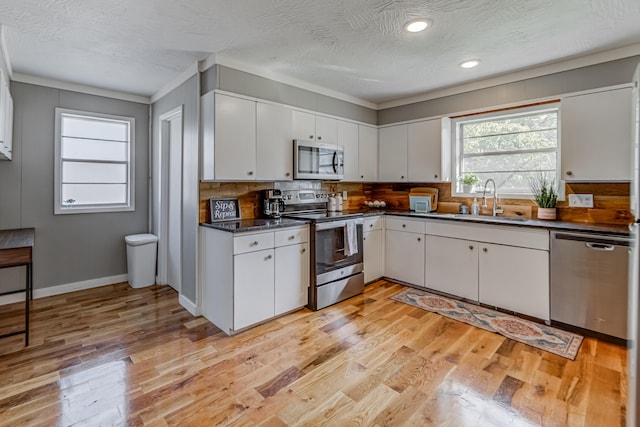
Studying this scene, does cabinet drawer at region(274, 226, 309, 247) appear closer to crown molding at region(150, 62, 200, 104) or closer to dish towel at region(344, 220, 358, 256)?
dish towel at region(344, 220, 358, 256)

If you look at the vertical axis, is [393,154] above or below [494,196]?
above

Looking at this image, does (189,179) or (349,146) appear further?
(349,146)

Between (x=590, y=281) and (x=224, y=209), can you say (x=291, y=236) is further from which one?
(x=590, y=281)

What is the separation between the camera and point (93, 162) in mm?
3994

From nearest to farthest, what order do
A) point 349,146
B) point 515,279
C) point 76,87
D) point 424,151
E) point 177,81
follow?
point 515,279
point 177,81
point 76,87
point 424,151
point 349,146

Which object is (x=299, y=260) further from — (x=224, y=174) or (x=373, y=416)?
(x=373, y=416)

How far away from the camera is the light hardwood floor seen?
183 centimetres

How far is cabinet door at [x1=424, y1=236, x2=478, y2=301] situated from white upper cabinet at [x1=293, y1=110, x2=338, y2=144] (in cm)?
170

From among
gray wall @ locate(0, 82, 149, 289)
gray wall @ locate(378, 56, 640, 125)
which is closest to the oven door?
gray wall @ locate(378, 56, 640, 125)

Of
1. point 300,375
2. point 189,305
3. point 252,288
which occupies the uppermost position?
point 252,288

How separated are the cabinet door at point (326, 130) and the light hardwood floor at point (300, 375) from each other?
2.08 meters

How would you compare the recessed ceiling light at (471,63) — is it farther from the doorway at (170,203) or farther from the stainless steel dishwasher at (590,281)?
the doorway at (170,203)

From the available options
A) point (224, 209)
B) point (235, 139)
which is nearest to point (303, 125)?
point (235, 139)

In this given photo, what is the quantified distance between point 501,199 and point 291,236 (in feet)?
8.09
